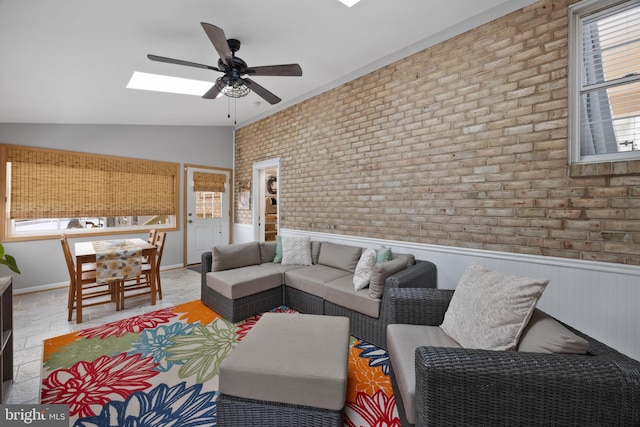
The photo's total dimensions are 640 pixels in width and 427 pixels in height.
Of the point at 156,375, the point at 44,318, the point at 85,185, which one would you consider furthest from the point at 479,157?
the point at 85,185

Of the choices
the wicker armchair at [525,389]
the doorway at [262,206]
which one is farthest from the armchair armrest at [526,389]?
the doorway at [262,206]

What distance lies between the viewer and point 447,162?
287cm

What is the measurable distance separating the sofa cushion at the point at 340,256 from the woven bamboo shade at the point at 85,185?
11.5ft

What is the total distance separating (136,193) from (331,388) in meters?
5.14

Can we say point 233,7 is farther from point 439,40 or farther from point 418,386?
point 418,386

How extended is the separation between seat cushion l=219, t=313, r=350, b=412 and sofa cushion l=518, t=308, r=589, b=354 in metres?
0.90

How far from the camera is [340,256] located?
139 inches

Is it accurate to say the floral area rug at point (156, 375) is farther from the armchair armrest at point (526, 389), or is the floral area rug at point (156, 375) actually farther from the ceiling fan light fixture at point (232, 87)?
the ceiling fan light fixture at point (232, 87)

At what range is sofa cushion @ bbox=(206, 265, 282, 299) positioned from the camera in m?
2.98

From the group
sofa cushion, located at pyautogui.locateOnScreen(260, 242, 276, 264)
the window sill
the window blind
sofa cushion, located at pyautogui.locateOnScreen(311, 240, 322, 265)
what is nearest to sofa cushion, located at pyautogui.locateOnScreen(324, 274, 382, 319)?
sofa cushion, located at pyautogui.locateOnScreen(311, 240, 322, 265)

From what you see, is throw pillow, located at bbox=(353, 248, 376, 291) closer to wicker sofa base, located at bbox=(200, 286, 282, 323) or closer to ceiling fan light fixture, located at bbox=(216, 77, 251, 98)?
wicker sofa base, located at bbox=(200, 286, 282, 323)

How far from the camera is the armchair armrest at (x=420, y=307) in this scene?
74.1 inches

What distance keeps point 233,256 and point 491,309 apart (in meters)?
2.89

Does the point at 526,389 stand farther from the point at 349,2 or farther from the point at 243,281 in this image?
the point at 349,2
